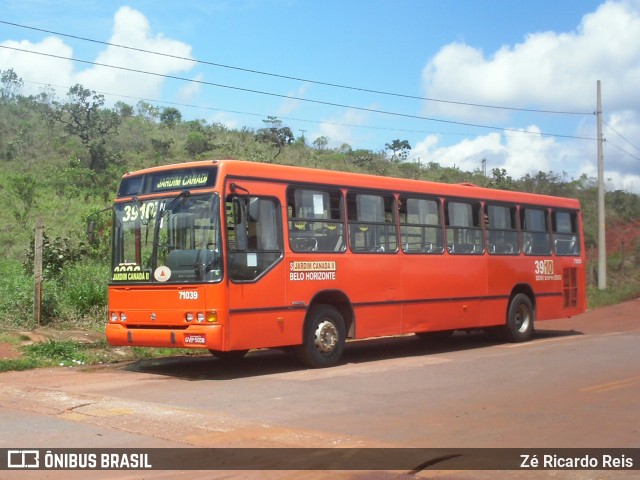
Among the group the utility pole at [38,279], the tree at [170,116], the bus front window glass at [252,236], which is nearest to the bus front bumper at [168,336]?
the bus front window glass at [252,236]

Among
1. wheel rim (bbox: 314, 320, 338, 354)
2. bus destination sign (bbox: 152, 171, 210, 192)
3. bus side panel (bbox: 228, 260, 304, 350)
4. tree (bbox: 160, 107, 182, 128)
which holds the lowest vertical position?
wheel rim (bbox: 314, 320, 338, 354)

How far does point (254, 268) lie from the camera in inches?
466

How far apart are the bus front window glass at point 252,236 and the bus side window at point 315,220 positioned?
1.13 feet

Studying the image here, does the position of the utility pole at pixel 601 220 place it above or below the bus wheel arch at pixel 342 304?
above

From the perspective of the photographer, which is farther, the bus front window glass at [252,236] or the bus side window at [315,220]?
the bus side window at [315,220]

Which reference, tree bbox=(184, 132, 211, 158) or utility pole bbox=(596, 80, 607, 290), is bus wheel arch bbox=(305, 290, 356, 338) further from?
tree bbox=(184, 132, 211, 158)

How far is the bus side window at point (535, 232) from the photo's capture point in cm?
1775

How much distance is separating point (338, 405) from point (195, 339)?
110 inches

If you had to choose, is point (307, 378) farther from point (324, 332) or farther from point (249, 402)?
point (249, 402)

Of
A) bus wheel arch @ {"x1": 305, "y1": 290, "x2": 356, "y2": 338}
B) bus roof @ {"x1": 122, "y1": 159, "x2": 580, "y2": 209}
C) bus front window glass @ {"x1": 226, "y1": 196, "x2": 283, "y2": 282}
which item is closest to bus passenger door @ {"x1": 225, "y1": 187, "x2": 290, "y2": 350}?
bus front window glass @ {"x1": 226, "y1": 196, "x2": 283, "y2": 282}

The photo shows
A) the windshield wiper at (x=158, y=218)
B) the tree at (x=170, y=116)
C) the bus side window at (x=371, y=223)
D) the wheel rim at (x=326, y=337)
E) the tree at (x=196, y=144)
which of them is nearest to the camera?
the windshield wiper at (x=158, y=218)

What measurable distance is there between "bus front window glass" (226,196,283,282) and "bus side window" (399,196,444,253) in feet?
10.3

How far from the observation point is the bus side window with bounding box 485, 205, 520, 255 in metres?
16.8

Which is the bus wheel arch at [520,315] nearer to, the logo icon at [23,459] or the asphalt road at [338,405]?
the asphalt road at [338,405]
